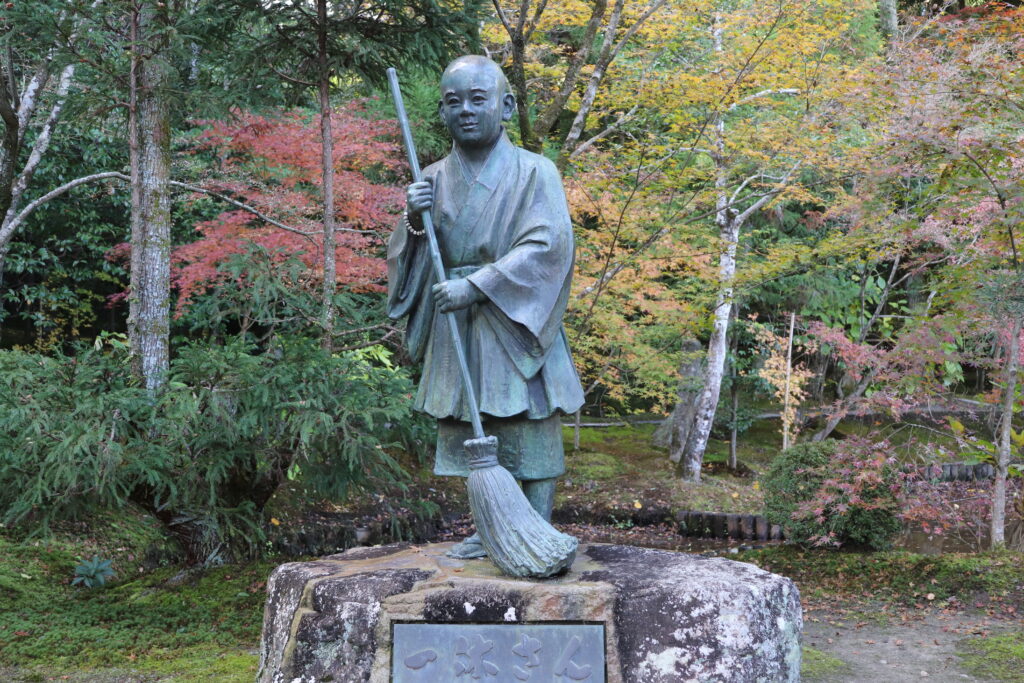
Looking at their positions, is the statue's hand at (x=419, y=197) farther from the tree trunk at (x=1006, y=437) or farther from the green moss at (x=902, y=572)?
the green moss at (x=902, y=572)

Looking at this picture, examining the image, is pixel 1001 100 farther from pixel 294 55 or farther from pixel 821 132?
pixel 294 55

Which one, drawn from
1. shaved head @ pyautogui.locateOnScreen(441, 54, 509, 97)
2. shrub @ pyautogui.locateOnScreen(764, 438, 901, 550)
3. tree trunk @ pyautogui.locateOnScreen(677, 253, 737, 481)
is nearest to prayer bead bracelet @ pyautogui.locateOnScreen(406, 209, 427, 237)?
shaved head @ pyautogui.locateOnScreen(441, 54, 509, 97)

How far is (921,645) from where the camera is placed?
571cm

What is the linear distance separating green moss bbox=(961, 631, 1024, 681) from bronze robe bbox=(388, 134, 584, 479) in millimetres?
3180

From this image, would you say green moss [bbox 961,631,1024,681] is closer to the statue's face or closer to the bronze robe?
the bronze robe

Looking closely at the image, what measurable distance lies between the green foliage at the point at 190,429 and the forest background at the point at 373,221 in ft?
0.07

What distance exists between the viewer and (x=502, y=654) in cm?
316

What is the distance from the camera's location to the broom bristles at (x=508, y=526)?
10.7 ft

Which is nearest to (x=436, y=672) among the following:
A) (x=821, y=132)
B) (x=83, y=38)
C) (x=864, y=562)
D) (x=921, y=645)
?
(x=921, y=645)

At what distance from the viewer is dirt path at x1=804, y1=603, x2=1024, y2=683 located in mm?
5113

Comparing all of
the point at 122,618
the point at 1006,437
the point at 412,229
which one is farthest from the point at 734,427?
the point at 412,229

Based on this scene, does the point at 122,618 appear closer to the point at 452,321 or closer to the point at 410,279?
the point at 410,279

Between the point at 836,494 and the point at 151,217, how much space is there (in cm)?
622

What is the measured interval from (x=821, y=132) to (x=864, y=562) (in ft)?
14.2
